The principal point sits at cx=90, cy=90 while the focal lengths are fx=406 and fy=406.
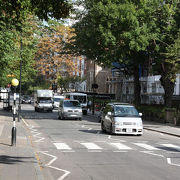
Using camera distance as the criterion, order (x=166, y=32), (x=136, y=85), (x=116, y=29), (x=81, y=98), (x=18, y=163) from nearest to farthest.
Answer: (x=18, y=163) → (x=116, y=29) → (x=166, y=32) → (x=136, y=85) → (x=81, y=98)

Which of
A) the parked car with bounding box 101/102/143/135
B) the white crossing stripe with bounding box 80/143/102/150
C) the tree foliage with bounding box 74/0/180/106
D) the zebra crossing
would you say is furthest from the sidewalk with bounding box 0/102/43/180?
the tree foliage with bounding box 74/0/180/106

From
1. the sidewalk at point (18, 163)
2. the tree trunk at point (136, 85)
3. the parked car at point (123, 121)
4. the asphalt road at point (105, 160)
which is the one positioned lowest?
the asphalt road at point (105, 160)

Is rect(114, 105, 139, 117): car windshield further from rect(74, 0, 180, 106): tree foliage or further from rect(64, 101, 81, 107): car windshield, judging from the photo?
rect(64, 101, 81, 107): car windshield

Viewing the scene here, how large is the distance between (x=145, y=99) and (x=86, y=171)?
5488 cm

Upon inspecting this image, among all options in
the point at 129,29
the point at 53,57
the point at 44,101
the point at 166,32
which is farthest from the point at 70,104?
the point at 53,57

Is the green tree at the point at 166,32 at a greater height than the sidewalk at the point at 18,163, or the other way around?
the green tree at the point at 166,32

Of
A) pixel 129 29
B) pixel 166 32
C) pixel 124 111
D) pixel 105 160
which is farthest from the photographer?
pixel 166 32

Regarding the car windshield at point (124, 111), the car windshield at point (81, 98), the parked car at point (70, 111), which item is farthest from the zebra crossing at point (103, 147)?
the car windshield at point (81, 98)

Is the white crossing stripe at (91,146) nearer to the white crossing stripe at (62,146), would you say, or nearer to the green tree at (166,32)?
the white crossing stripe at (62,146)

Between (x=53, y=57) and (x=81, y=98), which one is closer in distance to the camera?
(x=81, y=98)

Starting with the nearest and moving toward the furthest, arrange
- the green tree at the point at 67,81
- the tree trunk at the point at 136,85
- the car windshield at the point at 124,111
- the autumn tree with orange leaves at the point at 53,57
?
the car windshield at the point at 124,111, the tree trunk at the point at 136,85, the autumn tree with orange leaves at the point at 53,57, the green tree at the point at 67,81

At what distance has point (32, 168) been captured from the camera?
10.6 metres

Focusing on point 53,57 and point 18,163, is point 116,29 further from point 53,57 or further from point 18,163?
point 53,57

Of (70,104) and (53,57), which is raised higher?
(53,57)
